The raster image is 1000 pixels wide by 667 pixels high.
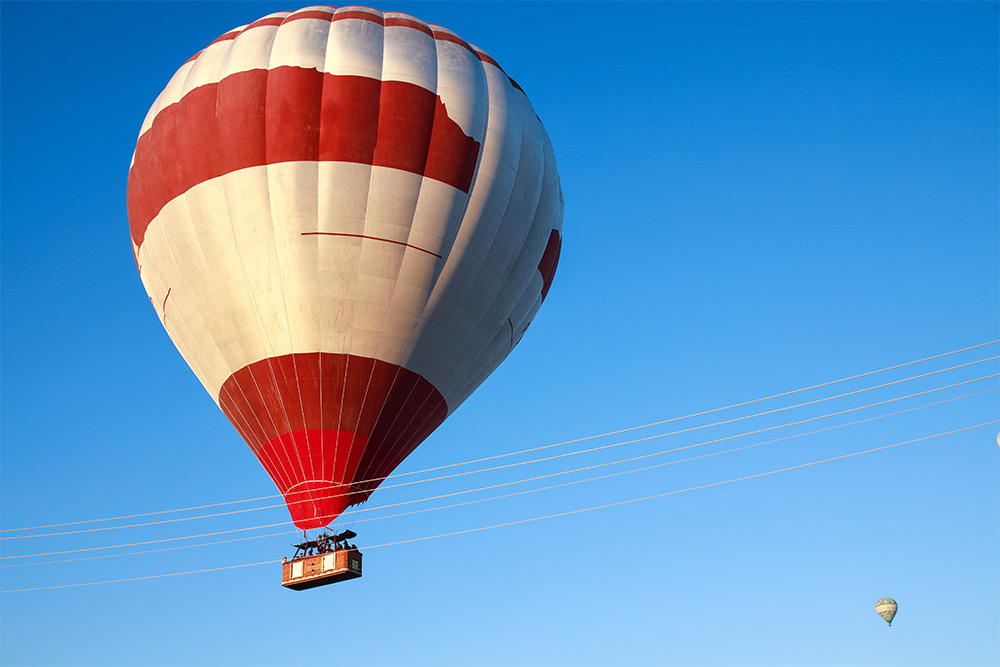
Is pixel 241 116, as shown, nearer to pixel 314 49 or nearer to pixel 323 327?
pixel 314 49

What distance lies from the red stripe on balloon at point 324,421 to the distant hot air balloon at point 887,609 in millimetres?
20180

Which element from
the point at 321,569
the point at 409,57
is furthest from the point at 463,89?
the point at 321,569

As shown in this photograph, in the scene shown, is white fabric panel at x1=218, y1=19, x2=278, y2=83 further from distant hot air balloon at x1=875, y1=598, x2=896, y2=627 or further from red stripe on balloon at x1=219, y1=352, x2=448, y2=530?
distant hot air balloon at x1=875, y1=598, x2=896, y2=627

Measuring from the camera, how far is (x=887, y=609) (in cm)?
3300

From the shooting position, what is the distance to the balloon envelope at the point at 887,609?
32.9 metres

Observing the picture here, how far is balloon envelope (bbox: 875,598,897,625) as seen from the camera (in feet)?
108

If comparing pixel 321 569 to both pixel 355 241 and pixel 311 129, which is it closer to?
pixel 355 241

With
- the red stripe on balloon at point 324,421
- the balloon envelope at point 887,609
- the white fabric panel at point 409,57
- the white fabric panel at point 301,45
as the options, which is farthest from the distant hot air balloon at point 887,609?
the white fabric panel at point 301,45

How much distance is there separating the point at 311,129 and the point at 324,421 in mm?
4848

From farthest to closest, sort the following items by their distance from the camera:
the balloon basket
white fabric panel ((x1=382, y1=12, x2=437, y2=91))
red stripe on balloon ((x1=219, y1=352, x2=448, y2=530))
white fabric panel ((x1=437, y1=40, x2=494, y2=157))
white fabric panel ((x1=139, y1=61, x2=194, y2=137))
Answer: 1. white fabric panel ((x1=139, y1=61, x2=194, y2=137))
2. white fabric panel ((x1=437, y1=40, x2=494, y2=157))
3. white fabric panel ((x1=382, y1=12, x2=437, y2=91))
4. red stripe on balloon ((x1=219, y1=352, x2=448, y2=530))
5. the balloon basket

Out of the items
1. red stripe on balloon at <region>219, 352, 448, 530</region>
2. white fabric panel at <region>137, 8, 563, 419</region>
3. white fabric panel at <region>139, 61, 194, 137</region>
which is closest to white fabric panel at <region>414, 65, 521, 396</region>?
white fabric panel at <region>137, 8, 563, 419</region>

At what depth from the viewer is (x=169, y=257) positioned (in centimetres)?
1931

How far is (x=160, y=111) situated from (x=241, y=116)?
2211mm

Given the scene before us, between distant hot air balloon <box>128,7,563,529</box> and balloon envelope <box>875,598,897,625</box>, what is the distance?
19.4 metres
